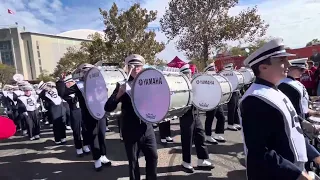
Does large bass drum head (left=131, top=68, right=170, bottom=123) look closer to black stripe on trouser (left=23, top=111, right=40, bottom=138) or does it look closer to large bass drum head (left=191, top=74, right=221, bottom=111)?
large bass drum head (left=191, top=74, right=221, bottom=111)

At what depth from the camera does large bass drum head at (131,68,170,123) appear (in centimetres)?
323

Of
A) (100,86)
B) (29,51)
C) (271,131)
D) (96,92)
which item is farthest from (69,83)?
(29,51)

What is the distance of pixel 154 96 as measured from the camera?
330 centimetres

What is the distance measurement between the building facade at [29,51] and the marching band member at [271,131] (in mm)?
76447

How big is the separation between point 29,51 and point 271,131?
89.7m

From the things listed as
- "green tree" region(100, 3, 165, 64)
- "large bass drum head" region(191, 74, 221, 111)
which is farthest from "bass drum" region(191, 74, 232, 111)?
"green tree" region(100, 3, 165, 64)

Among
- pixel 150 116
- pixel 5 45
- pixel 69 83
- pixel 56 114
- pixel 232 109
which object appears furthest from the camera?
pixel 5 45

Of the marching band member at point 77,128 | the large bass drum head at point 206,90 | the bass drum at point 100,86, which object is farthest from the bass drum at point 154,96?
the marching band member at point 77,128

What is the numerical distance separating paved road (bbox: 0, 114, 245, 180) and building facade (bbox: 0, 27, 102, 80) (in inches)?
2803

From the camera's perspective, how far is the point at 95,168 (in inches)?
203

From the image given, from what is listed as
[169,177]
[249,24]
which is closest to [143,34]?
[249,24]

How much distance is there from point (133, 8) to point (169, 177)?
1474 centimetres

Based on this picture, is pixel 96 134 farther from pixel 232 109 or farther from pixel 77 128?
pixel 232 109

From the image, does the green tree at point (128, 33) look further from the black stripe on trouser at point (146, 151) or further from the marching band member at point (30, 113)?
the black stripe on trouser at point (146, 151)
